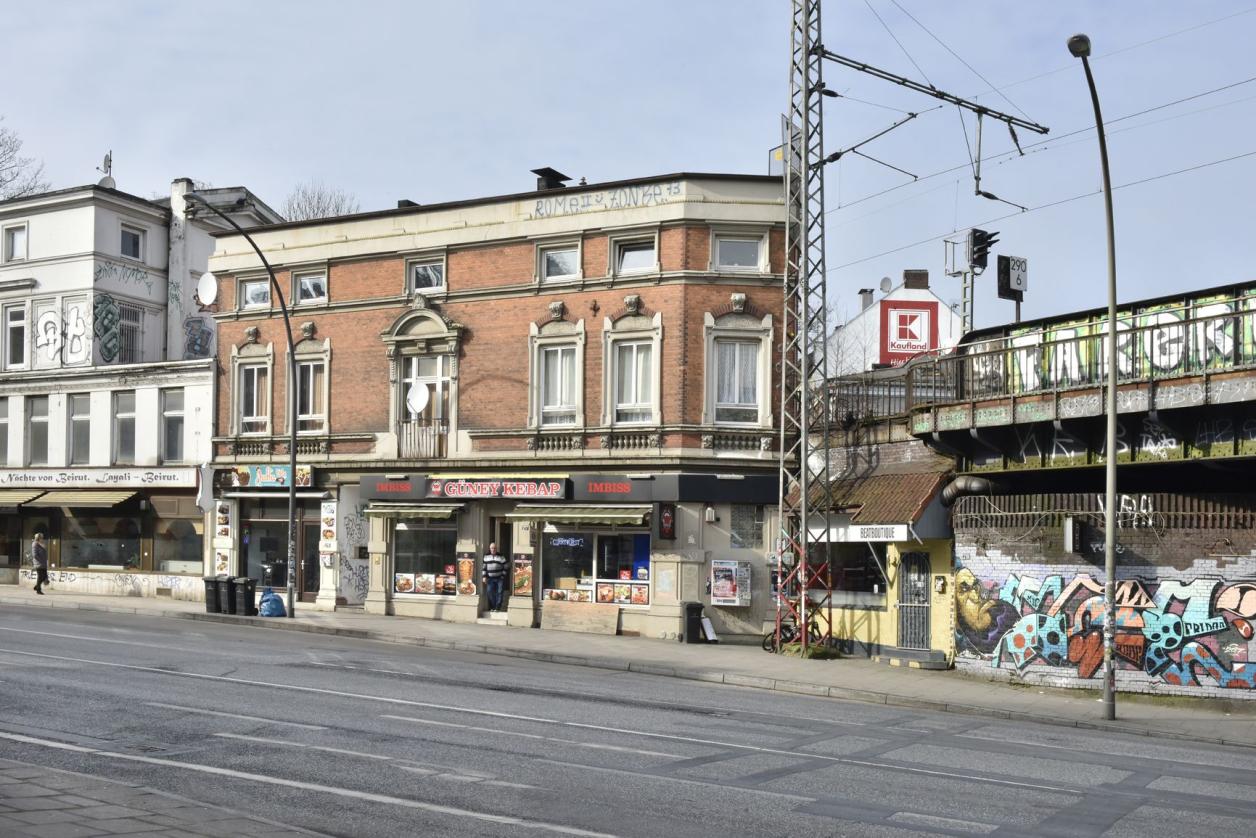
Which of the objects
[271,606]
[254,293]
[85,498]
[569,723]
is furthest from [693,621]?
[85,498]

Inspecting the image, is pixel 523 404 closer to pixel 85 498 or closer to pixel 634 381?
pixel 634 381

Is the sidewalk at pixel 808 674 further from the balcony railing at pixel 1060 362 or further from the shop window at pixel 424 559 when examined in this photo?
the balcony railing at pixel 1060 362

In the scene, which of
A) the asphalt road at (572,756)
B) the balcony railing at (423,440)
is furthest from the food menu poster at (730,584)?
the balcony railing at (423,440)

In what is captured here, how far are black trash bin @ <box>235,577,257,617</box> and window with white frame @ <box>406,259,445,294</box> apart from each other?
8279 millimetres

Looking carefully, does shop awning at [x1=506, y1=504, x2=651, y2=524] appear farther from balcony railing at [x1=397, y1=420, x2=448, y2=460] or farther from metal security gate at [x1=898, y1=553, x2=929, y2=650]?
metal security gate at [x1=898, y1=553, x2=929, y2=650]

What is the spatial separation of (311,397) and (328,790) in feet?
77.2

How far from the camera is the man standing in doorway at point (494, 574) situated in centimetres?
3006

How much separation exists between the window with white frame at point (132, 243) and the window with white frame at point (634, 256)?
1956 cm

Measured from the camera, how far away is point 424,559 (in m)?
31.6

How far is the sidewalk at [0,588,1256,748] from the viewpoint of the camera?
1823 centimetres

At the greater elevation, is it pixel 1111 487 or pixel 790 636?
pixel 1111 487

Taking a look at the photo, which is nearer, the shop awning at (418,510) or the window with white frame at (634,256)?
the window with white frame at (634,256)

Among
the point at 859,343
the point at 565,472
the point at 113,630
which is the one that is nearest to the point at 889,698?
the point at 565,472

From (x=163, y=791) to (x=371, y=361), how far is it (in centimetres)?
2211
